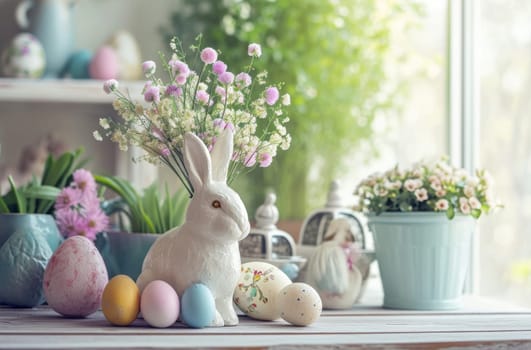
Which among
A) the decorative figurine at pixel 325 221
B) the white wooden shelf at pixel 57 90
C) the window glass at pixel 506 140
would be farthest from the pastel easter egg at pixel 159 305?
the window glass at pixel 506 140

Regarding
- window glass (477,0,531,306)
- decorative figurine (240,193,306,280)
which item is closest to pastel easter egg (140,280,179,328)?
decorative figurine (240,193,306,280)

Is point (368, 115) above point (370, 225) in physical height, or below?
above

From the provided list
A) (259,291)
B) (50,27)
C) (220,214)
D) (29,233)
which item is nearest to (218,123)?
(220,214)

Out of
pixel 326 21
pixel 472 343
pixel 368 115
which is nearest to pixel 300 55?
pixel 326 21

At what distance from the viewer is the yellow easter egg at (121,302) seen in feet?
3.53

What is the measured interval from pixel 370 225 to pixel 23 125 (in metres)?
1.56

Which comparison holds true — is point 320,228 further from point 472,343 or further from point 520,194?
point 520,194

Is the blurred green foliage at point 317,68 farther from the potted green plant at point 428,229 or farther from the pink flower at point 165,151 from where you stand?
the pink flower at point 165,151

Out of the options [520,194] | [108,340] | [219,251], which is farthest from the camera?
[520,194]

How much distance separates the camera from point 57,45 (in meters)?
2.48

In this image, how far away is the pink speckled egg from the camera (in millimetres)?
1160

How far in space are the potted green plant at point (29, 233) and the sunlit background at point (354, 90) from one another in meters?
1.10

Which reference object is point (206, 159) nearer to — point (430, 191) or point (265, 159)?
point (265, 159)

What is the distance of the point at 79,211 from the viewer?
138 centimetres
